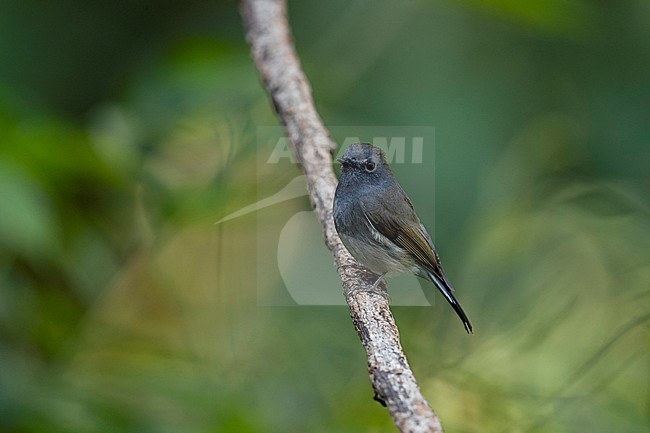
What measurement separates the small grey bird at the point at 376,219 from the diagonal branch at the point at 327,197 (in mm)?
98

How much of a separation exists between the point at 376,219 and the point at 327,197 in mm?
403

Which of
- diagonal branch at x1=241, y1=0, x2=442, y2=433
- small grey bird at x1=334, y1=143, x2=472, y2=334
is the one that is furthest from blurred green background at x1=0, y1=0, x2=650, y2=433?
small grey bird at x1=334, y1=143, x2=472, y2=334

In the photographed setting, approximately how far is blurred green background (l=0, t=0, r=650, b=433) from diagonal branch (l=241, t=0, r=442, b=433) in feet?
1.47

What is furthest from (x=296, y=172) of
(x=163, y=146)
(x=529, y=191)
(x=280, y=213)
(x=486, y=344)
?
(x=529, y=191)

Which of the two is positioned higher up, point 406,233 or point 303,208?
point 303,208

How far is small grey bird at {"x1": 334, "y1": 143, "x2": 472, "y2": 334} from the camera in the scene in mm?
2086

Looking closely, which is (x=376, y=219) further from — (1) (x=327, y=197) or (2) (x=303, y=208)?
(2) (x=303, y=208)

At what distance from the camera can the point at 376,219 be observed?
210 cm

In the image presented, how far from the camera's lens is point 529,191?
14.3 feet

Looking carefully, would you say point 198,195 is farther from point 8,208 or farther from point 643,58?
point 643,58

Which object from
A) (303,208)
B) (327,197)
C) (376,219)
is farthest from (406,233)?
(303,208)

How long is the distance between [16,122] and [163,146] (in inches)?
41.5

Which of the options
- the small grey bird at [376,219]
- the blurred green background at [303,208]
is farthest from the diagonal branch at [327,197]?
the blurred green background at [303,208]

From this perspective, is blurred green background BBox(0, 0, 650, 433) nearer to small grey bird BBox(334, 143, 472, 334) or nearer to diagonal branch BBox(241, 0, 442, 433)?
diagonal branch BBox(241, 0, 442, 433)
